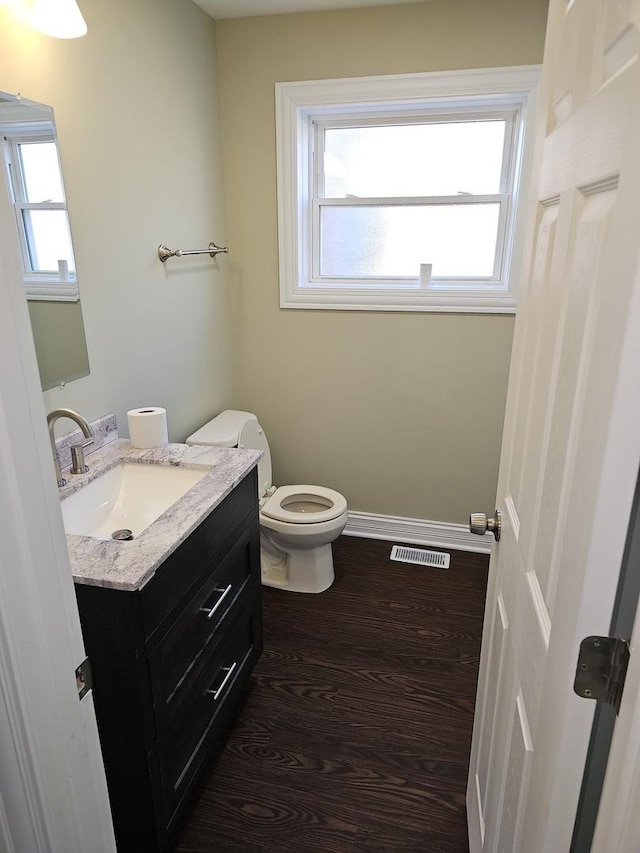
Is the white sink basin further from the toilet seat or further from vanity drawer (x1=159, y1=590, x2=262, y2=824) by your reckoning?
the toilet seat

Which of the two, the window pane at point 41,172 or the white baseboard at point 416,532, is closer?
the window pane at point 41,172

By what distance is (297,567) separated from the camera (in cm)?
268

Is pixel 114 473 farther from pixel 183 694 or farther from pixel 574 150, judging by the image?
pixel 574 150

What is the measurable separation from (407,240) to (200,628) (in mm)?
2095

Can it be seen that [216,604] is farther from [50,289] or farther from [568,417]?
[568,417]

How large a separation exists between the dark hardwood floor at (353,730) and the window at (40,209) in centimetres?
157

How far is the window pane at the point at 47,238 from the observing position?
64.4 inches

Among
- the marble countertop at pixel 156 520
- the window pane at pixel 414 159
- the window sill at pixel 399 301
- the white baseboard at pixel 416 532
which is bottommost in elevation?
the white baseboard at pixel 416 532

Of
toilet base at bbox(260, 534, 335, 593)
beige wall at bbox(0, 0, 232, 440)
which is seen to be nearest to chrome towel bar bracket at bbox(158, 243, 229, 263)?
beige wall at bbox(0, 0, 232, 440)

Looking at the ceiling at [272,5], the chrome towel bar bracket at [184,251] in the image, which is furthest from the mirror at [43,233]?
the ceiling at [272,5]

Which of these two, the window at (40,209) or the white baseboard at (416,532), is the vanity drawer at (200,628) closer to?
the window at (40,209)

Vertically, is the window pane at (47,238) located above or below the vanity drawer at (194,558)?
above

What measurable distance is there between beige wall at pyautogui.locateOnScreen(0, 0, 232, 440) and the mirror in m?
0.05

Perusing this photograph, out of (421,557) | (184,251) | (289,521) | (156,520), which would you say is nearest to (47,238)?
(184,251)
